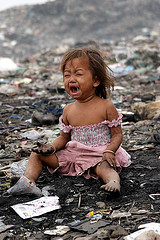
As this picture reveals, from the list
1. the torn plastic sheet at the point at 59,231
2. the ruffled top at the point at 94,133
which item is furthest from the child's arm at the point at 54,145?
the torn plastic sheet at the point at 59,231

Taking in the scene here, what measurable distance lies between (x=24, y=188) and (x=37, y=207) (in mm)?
249

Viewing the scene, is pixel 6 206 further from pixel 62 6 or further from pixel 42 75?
pixel 62 6

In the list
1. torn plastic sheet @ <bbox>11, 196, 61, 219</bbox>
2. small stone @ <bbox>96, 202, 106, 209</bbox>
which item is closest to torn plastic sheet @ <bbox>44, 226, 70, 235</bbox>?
torn plastic sheet @ <bbox>11, 196, 61, 219</bbox>

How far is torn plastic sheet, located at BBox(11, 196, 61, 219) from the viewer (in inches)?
84.0

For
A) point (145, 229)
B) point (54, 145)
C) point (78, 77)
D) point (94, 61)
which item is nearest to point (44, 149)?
point (54, 145)

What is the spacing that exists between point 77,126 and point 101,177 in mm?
548

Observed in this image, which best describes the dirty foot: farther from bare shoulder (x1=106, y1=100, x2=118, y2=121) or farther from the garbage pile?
bare shoulder (x1=106, y1=100, x2=118, y2=121)

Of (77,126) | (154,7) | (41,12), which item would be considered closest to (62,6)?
(41,12)

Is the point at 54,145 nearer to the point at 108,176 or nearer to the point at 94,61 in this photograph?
the point at 108,176

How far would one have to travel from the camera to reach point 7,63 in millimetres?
12477

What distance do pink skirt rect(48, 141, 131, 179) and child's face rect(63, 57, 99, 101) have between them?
49 centimetres

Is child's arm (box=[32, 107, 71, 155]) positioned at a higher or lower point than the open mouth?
lower

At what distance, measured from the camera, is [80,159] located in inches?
111

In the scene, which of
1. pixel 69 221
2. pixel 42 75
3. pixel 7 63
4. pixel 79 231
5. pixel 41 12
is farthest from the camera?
pixel 41 12
